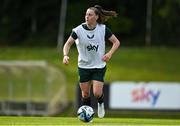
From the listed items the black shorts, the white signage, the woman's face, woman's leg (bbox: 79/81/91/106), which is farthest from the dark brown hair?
the white signage

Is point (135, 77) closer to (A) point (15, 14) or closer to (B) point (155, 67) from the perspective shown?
(B) point (155, 67)

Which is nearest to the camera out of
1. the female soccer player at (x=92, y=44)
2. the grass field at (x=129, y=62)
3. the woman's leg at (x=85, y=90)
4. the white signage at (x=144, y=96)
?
the female soccer player at (x=92, y=44)

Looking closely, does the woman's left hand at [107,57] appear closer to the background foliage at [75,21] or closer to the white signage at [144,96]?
the white signage at [144,96]

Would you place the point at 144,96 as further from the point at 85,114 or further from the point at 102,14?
the point at 85,114

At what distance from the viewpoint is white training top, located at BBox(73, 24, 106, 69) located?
19641mm

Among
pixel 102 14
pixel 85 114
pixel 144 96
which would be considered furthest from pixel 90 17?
pixel 144 96

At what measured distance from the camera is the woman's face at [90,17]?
19453mm

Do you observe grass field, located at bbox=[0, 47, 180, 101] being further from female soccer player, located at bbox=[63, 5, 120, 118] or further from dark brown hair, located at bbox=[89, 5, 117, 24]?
dark brown hair, located at bbox=[89, 5, 117, 24]

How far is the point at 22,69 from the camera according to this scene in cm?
4447

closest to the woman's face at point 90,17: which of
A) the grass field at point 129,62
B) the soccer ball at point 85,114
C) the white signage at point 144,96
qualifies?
the soccer ball at point 85,114

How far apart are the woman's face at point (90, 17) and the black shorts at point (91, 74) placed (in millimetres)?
1127

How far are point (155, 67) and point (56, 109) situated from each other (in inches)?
541

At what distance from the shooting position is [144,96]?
132 ft

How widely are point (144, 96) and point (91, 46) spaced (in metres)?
20.9
